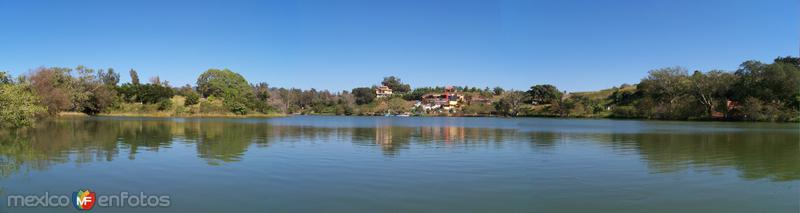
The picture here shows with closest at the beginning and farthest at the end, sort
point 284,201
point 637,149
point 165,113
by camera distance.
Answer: point 284,201 < point 637,149 < point 165,113

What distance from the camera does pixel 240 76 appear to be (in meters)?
122

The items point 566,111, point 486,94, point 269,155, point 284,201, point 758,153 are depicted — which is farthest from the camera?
point 486,94

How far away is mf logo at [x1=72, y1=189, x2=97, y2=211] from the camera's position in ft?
32.0

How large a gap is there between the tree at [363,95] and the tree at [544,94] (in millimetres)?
58948

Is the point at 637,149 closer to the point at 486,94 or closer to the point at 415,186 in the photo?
the point at 415,186

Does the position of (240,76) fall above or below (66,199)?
above

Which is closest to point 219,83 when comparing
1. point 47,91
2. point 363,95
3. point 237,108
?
point 237,108

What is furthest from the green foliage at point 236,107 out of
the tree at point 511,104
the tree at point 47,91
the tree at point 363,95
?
the tree at point 363,95

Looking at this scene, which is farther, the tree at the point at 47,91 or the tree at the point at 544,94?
the tree at the point at 544,94

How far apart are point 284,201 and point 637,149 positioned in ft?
61.3

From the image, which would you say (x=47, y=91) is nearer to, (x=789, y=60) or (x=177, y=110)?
(x=177, y=110)

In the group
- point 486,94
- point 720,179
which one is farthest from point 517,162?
point 486,94

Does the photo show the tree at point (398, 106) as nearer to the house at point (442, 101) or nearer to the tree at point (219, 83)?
the house at point (442, 101)

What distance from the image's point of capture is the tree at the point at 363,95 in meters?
179
